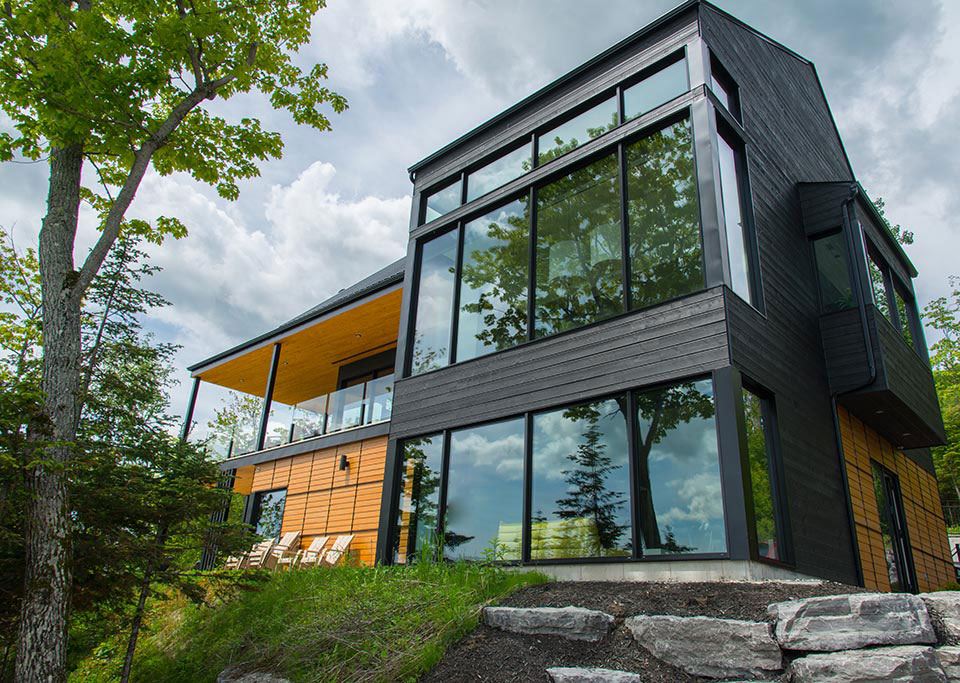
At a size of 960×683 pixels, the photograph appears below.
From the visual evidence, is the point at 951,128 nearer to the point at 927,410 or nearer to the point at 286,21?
the point at 927,410

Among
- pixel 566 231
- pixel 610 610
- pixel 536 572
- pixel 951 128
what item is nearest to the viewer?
pixel 610 610

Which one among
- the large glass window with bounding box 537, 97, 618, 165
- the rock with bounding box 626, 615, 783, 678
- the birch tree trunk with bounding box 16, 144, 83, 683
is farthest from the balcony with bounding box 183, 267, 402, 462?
the rock with bounding box 626, 615, 783, 678

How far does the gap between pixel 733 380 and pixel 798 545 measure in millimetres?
1836

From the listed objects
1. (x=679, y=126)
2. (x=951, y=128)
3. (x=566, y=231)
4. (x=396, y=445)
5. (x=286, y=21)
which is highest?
(x=951, y=128)

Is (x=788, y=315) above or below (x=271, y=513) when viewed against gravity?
above

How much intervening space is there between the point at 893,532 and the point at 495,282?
6.87 metres

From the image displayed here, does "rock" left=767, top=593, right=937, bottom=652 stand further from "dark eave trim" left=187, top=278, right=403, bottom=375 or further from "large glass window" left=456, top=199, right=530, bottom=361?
"dark eave trim" left=187, top=278, right=403, bottom=375

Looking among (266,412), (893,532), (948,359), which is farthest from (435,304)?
(948,359)

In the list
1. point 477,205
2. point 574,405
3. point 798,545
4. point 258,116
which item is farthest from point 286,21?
point 798,545

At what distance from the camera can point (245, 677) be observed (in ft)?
18.2

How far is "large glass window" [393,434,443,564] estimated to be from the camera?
8234 millimetres

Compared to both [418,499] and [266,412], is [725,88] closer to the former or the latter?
[418,499]

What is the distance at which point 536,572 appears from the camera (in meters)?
6.46

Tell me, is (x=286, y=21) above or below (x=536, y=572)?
above
